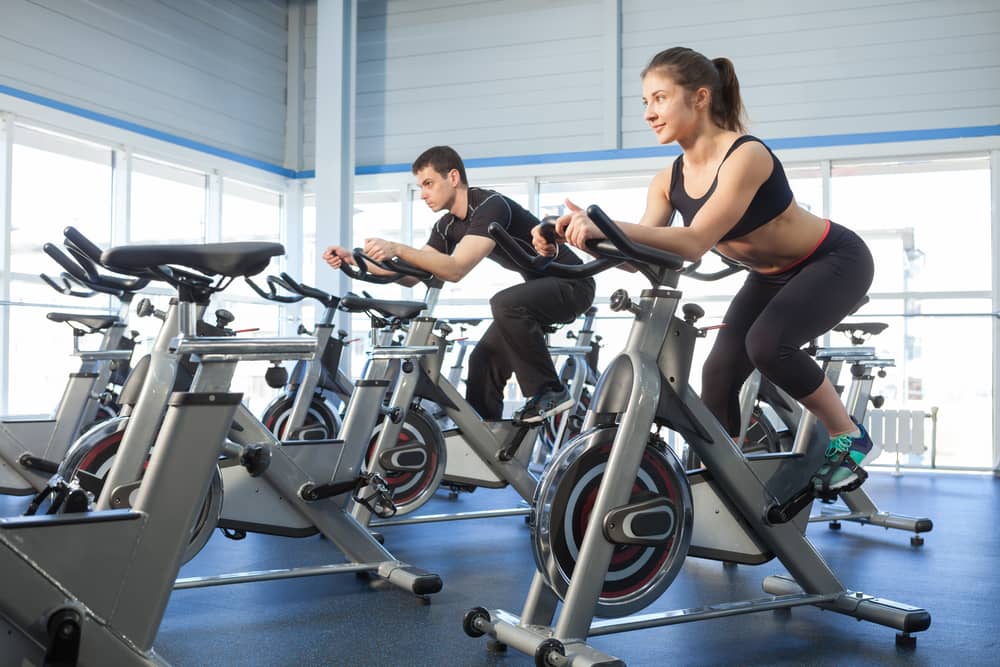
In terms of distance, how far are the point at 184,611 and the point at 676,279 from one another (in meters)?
1.58

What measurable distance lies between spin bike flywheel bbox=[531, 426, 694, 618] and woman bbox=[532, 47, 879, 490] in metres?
0.37

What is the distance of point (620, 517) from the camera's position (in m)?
1.84

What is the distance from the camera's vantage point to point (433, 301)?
3.60 meters

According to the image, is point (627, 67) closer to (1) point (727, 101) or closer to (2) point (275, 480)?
(1) point (727, 101)

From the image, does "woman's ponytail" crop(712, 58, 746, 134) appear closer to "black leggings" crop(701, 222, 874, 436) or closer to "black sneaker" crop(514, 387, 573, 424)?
"black leggings" crop(701, 222, 874, 436)

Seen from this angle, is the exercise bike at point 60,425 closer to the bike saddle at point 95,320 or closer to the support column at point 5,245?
the bike saddle at point 95,320

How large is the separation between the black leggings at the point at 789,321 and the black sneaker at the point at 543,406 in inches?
45.7

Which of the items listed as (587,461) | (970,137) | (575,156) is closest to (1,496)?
(587,461)

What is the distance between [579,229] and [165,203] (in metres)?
6.81

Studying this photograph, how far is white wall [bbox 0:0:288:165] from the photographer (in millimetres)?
6770

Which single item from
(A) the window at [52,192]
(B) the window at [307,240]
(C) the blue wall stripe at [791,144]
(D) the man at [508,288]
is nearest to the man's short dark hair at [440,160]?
(D) the man at [508,288]

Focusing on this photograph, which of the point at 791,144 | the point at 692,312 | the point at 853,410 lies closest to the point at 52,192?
the point at 791,144

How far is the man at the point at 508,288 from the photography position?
3299 millimetres

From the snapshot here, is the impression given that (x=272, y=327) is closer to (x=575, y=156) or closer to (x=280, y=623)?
(x=575, y=156)
